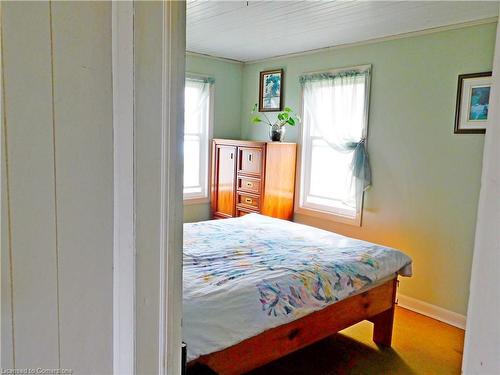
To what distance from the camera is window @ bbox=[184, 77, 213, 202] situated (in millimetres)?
4480

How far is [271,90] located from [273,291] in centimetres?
295

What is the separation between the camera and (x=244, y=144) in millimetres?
4270

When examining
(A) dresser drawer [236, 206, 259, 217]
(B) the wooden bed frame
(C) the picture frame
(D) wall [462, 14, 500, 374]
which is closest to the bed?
(B) the wooden bed frame

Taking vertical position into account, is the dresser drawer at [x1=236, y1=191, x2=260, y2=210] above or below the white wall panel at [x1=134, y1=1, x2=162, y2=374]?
below

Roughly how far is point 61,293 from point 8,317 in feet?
0.28

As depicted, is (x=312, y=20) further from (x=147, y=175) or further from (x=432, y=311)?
(x=147, y=175)

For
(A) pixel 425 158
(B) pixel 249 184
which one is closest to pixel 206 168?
(B) pixel 249 184

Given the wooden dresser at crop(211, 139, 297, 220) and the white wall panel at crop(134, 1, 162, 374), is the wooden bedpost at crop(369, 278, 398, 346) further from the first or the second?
the white wall panel at crop(134, 1, 162, 374)

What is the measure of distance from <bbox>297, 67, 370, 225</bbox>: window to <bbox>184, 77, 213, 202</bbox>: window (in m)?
1.10

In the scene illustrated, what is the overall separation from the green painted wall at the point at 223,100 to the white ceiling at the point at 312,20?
0.60m

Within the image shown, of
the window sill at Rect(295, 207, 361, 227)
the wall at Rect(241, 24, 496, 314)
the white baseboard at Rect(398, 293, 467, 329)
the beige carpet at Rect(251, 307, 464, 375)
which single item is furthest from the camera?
the window sill at Rect(295, 207, 361, 227)

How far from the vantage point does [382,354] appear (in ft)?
9.02

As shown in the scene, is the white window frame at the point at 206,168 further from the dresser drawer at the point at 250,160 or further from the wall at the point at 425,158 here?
the wall at the point at 425,158

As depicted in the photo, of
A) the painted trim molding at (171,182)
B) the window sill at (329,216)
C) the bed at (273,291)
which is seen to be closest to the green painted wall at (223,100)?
the window sill at (329,216)
